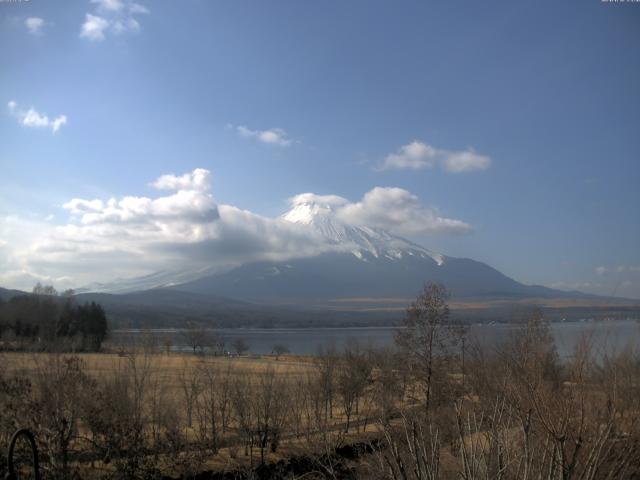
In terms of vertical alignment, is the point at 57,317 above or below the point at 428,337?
below

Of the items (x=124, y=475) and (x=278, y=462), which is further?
(x=278, y=462)

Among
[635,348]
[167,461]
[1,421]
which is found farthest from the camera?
[167,461]

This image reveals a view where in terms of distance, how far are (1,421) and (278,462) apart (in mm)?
10281

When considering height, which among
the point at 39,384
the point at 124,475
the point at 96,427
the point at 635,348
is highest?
the point at 635,348

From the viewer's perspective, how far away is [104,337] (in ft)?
272

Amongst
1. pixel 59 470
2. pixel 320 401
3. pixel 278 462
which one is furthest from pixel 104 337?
pixel 59 470

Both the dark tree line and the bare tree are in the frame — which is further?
the dark tree line

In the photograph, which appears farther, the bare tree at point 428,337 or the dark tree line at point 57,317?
the dark tree line at point 57,317

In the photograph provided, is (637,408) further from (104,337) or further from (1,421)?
(104,337)

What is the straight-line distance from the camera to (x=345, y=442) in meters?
24.0

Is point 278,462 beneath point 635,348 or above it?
beneath

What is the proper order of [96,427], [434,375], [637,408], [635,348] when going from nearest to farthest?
[637,408] < [635,348] < [96,427] < [434,375]

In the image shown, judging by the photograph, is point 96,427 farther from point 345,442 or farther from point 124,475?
point 345,442

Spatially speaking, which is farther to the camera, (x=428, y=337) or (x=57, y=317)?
(x=57, y=317)
